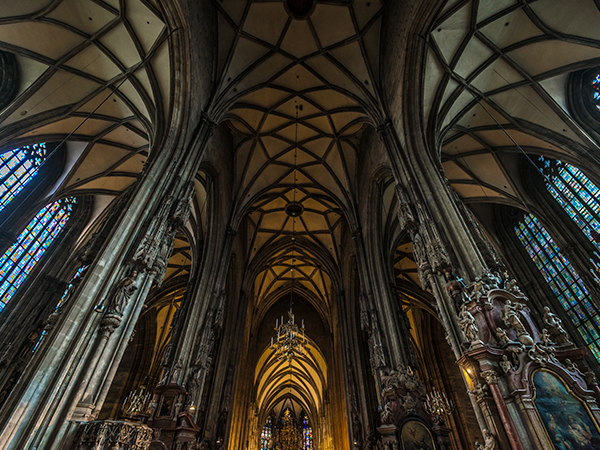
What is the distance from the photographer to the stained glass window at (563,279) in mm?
10383

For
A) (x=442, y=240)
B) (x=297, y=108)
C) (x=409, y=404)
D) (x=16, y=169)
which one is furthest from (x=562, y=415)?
(x=16, y=169)

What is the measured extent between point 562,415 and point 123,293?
8143 mm

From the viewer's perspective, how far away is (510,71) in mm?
10898

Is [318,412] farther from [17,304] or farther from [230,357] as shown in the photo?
[17,304]

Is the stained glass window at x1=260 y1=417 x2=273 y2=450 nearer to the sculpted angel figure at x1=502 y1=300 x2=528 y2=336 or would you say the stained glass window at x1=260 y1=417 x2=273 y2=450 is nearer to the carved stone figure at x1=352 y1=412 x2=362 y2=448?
the carved stone figure at x1=352 y1=412 x2=362 y2=448

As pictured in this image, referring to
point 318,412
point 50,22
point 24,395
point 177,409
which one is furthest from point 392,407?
point 318,412

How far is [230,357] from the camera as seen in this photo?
54.6ft

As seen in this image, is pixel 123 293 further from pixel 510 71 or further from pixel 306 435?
pixel 306 435

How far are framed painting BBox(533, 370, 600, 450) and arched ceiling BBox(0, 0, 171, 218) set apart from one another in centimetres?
1157

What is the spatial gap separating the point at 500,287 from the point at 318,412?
3252 centimetres

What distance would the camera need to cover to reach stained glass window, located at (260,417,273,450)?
34.9m

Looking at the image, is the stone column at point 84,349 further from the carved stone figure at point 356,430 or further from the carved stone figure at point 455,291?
the carved stone figure at point 356,430

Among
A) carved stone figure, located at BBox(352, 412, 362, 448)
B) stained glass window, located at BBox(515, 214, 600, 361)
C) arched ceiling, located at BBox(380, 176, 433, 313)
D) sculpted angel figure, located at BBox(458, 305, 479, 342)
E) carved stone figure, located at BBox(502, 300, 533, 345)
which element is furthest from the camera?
arched ceiling, located at BBox(380, 176, 433, 313)

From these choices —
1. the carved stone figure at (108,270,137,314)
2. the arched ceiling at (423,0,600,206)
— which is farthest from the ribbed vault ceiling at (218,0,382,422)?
the carved stone figure at (108,270,137,314)
